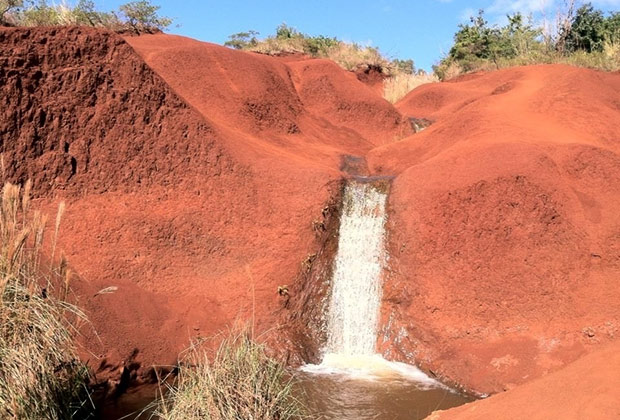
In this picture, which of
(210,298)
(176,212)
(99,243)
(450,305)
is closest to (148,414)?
(210,298)

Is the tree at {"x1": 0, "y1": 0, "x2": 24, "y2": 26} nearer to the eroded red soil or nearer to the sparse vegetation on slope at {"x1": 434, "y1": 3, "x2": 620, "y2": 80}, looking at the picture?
the eroded red soil

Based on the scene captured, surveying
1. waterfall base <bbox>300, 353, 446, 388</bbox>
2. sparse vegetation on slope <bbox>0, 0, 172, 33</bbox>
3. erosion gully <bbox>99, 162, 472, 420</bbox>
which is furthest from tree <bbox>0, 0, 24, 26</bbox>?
waterfall base <bbox>300, 353, 446, 388</bbox>

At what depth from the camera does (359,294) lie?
31.9 feet

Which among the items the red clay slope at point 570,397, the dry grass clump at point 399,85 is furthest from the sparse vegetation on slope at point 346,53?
the red clay slope at point 570,397

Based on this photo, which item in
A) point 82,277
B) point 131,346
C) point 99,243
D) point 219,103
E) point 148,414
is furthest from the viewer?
point 219,103

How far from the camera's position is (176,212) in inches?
399

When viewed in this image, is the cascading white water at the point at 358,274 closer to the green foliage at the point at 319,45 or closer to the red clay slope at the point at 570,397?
the red clay slope at the point at 570,397

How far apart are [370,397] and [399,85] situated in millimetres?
18925

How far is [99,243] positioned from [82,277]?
2.64ft

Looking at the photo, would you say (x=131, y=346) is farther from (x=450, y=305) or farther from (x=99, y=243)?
(x=450, y=305)

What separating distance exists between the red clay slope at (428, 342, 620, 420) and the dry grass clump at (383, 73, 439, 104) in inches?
774

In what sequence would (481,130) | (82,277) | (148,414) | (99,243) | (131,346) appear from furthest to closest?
(481,130)
(99,243)
(82,277)
(131,346)
(148,414)

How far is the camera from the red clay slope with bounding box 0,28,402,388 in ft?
29.1

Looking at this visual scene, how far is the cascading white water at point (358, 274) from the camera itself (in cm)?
929
